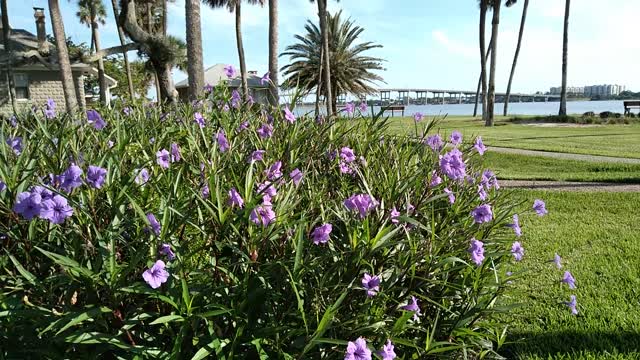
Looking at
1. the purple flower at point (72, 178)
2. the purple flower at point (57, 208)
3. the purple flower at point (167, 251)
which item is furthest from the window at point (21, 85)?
the purple flower at point (167, 251)

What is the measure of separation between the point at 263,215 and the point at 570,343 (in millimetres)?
1945

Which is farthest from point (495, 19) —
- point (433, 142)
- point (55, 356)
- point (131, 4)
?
point (55, 356)

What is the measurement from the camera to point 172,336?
154 centimetres

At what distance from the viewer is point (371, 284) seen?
1567 millimetres

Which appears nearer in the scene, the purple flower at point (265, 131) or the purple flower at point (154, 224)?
the purple flower at point (154, 224)

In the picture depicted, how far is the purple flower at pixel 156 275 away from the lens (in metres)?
1.36

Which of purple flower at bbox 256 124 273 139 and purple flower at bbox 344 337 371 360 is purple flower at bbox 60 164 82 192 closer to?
purple flower at bbox 344 337 371 360

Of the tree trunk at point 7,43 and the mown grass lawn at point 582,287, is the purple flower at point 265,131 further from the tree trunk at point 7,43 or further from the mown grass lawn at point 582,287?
the tree trunk at point 7,43

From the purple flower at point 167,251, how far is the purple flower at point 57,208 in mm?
286

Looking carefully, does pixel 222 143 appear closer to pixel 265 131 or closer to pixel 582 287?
pixel 265 131

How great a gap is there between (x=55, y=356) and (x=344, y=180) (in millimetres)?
1484

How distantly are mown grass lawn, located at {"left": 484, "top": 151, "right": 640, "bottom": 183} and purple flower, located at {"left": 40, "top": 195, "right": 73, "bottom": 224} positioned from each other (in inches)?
238

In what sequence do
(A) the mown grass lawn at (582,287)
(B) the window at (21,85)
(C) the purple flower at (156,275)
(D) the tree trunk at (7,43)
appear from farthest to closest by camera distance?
1. (B) the window at (21,85)
2. (D) the tree trunk at (7,43)
3. (A) the mown grass lawn at (582,287)
4. (C) the purple flower at (156,275)

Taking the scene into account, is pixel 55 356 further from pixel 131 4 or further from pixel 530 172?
pixel 131 4
